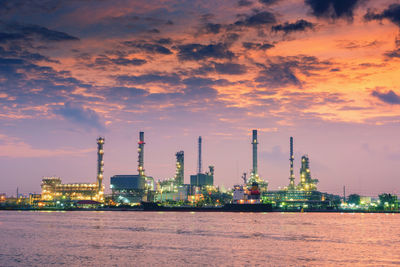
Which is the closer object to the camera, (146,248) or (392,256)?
(392,256)

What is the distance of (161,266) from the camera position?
4388 centimetres

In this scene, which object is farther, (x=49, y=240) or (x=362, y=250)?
(x=49, y=240)

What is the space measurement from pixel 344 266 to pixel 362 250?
14.7 m

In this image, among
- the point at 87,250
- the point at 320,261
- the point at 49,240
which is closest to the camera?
the point at 320,261

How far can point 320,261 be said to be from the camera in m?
46.0

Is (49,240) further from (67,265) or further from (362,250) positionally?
(362,250)

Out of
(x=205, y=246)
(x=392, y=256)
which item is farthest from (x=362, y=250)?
(x=205, y=246)

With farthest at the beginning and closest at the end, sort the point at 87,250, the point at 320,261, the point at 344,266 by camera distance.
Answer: the point at 87,250, the point at 320,261, the point at 344,266

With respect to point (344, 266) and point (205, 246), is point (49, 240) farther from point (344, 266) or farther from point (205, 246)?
point (344, 266)

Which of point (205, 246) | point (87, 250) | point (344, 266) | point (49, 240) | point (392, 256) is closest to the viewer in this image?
point (344, 266)

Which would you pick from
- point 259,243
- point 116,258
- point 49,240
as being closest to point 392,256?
point 259,243

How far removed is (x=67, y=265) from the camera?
44.5 m

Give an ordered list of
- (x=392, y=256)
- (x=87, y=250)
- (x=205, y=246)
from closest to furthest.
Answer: (x=392, y=256) < (x=87, y=250) < (x=205, y=246)

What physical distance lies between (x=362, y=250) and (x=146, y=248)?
26.5m
